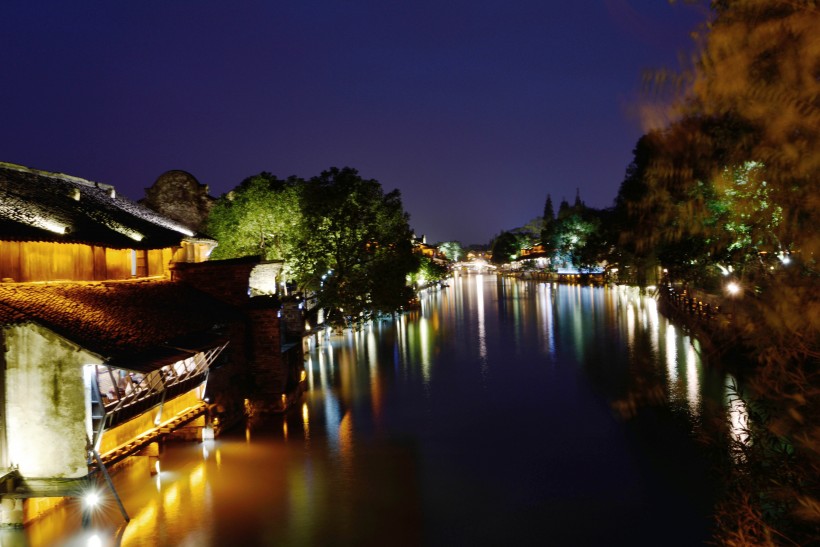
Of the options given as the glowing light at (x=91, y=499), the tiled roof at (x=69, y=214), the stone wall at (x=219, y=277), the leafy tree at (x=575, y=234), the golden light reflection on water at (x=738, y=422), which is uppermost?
the leafy tree at (x=575, y=234)

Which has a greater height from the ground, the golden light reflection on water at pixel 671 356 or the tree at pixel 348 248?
the tree at pixel 348 248

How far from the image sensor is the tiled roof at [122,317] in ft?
33.0

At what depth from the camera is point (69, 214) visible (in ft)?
42.9

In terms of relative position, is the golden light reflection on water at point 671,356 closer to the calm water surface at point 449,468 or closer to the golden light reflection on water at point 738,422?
A: the calm water surface at point 449,468

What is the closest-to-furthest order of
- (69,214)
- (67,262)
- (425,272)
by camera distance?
(67,262) → (69,214) → (425,272)

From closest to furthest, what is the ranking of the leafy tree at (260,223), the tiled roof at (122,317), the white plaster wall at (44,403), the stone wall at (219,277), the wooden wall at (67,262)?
the white plaster wall at (44,403) < the tiled roof at (122,317) < the wooden wall at (67,262) < the stone wall at (219,277) < the leafy tree at (260,223)

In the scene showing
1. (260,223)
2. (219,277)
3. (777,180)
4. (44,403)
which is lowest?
(44,403)

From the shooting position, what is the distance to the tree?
2836 cm

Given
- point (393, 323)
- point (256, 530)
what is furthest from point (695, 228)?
point (393, 323)

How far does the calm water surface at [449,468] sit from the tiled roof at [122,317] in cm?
300

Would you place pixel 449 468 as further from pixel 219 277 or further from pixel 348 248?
pixel 348 248

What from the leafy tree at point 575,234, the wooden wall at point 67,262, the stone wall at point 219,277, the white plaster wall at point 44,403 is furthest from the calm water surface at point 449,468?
the leafy tree at point 575,234

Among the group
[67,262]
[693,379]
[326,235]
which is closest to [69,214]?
[67,262]

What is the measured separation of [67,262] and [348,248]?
17.2 m
